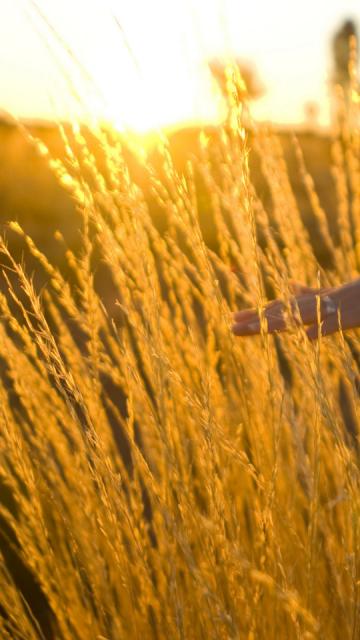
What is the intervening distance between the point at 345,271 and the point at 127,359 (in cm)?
115

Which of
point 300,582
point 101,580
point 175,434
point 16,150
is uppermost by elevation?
point 16,150

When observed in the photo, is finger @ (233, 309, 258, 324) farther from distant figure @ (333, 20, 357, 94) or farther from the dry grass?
distant figure @ (333, 20, 357, 94)

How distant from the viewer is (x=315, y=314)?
1.46 meters

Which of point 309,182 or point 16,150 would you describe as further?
point 16,150

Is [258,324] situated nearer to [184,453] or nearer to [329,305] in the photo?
[329,305]

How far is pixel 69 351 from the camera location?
1.68 m

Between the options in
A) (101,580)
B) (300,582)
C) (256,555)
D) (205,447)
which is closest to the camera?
(205,447)

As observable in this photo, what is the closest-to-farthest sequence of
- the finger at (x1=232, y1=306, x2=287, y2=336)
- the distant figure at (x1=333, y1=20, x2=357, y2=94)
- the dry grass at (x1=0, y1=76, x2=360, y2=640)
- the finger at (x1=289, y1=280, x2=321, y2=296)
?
1. the dry grass at (x1=0, y1=76, x2=360, y2=640)
2. the finger at (x1=232, y1=306, x2=287, y2=336)
3. the finger at (x1=289, y1=280, x2=321, y2=296)
4. the distant figure at (x1=333, y1=20, x2=357, y2=94)

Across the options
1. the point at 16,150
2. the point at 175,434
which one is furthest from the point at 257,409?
the point at 16,150

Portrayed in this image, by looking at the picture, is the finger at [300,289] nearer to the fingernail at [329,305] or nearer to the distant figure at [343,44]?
the fingernail at [329,305]

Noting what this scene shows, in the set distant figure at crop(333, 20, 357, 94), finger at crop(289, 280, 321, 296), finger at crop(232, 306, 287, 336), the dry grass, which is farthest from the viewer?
distant figure at crop(333, 20, 357, 94)

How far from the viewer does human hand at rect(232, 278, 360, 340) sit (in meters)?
1.40

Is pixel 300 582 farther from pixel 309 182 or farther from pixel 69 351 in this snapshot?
pixel 309 182

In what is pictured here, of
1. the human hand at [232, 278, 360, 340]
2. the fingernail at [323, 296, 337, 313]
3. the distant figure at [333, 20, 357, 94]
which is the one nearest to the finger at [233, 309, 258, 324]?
the human hand at [232, 278, 360, 340]
